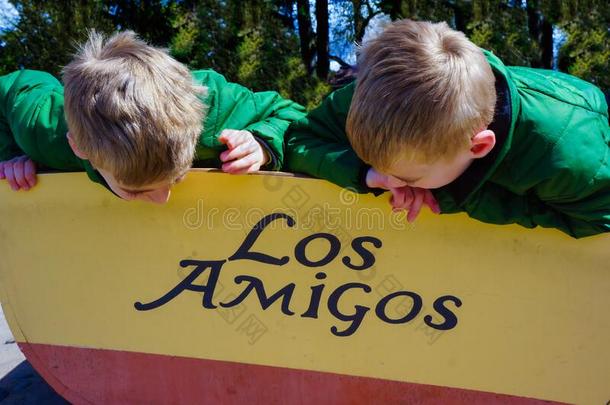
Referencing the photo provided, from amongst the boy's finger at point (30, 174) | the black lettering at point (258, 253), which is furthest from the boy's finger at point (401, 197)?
the boy's finger at point (30, 174)

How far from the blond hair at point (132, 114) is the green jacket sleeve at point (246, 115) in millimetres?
133

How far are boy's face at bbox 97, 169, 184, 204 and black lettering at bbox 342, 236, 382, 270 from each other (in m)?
0.37

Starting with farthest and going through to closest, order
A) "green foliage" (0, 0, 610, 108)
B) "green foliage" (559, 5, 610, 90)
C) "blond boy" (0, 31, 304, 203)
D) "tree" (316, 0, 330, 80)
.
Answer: "tree" (316, 0, 330, 80)
"green foliage" (559, 5, 610, 90)
"green foliage" (0, 0, 610, 108)
"blond boy" (0, 31, 304, 203)

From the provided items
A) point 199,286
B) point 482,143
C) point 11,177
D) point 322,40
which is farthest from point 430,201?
point 322,40

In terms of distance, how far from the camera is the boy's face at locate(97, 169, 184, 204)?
1.07 metres

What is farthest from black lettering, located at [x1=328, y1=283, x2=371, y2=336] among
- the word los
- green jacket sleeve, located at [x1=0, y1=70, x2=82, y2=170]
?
green jacket sleeve, located at [x1=0, y1=70, x2=82, y2=170]

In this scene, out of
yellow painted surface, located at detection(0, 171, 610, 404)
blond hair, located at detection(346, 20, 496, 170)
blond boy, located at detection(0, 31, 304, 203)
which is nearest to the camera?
blond hair, located at detection(346, 20, 496, 170)

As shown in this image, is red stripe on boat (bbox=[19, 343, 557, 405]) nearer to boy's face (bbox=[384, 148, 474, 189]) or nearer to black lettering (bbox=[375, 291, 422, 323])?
black lettering (bbox=[375, 291, 422, 323])

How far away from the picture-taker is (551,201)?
1.04 metres

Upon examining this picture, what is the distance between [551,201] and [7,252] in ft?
3.84

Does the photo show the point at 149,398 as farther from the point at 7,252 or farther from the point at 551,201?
the point at 551,201

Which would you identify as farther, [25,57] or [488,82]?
[25,57]

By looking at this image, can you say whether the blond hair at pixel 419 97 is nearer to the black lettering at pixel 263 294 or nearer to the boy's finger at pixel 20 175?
the black lettering at pixel 263 294

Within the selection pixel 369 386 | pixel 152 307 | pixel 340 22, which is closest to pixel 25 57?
pixel 340 22
